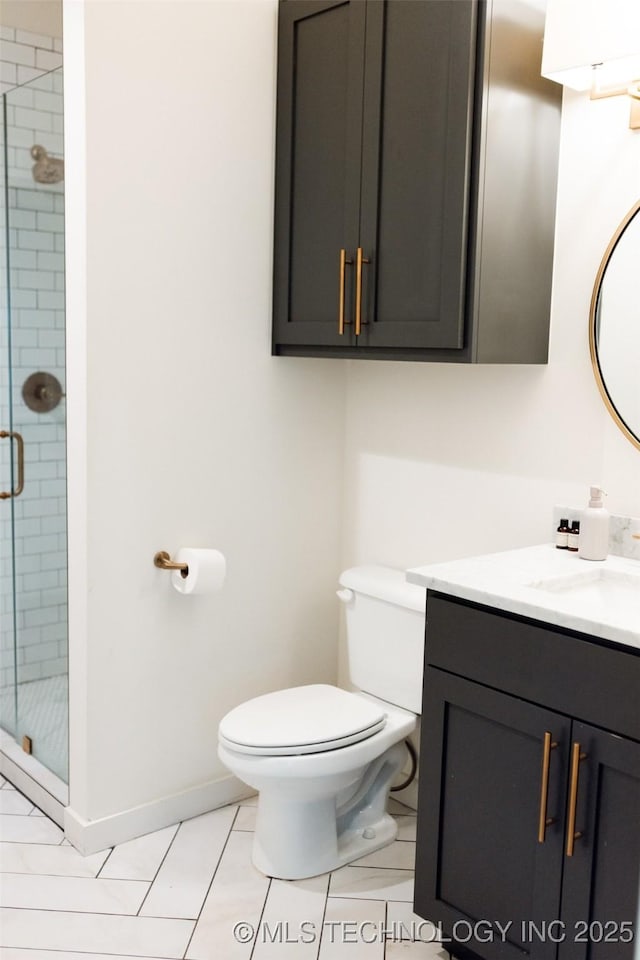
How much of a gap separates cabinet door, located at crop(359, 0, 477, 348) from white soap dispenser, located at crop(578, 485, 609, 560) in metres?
0.47

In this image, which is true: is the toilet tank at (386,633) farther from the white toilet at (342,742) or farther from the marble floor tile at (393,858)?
the marble floor tile at (393,858)

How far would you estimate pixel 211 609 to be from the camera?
262cm

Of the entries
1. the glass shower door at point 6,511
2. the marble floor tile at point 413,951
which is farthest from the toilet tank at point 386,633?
the glass shower door at point 6,511

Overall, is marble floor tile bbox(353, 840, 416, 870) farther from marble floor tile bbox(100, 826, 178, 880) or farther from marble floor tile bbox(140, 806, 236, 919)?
marble floor tile bbox(100, 826, 178, 880)

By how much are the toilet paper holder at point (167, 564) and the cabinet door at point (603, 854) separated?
1146 millimetres

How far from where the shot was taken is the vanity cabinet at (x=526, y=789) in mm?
1617

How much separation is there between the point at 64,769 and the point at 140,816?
9.8 inches

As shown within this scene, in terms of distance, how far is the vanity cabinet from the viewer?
1617mm

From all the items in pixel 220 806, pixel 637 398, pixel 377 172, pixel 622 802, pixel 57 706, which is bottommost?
pixel 220 806

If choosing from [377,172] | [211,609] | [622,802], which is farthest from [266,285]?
[622,802]

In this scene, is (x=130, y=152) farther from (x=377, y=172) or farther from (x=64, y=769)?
(x=64, y=769)

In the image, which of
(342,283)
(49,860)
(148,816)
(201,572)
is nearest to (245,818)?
(148,816)

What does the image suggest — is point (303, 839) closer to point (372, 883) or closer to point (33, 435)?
point (372, 883)

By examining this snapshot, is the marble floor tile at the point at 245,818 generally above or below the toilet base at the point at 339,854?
below
